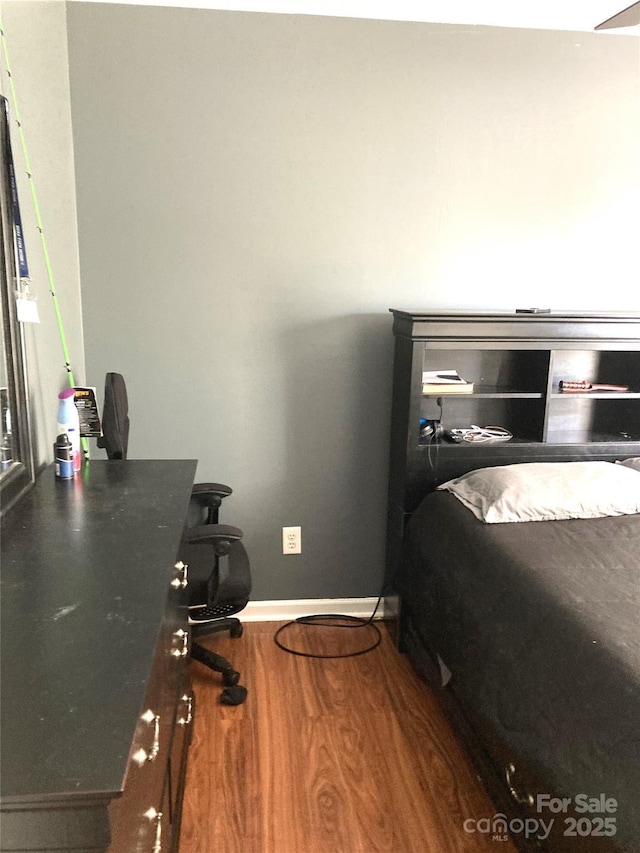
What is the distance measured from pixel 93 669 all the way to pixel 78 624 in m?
0.13

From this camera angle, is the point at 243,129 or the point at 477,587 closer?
the point at 477,587

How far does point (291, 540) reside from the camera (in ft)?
9.11

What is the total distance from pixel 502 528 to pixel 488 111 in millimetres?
1629

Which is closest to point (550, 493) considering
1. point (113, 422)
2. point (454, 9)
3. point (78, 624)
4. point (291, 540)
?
point (291, 540)

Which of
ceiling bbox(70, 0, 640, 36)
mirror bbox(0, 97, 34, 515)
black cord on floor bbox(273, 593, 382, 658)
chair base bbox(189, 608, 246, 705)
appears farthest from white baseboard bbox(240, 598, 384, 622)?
ceiling bbox(70, 0, 640, 36)

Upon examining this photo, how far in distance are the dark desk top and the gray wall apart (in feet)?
3.16

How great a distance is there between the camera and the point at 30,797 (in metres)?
0.73

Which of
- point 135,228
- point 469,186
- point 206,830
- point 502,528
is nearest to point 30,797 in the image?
point 206,830

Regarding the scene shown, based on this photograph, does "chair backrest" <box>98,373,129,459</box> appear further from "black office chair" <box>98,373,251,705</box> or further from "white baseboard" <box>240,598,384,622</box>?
"white baseboard" <box>240,598,384,622</box>

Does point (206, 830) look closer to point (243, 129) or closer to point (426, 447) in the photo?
point (426, 447)

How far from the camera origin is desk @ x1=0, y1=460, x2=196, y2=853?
769mm

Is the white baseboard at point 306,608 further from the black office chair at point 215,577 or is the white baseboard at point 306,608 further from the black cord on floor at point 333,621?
Answer: the black office chair at point 215,577

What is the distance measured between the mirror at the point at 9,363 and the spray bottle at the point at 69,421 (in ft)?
0.60

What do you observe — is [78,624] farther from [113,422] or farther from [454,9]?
[454,9]
